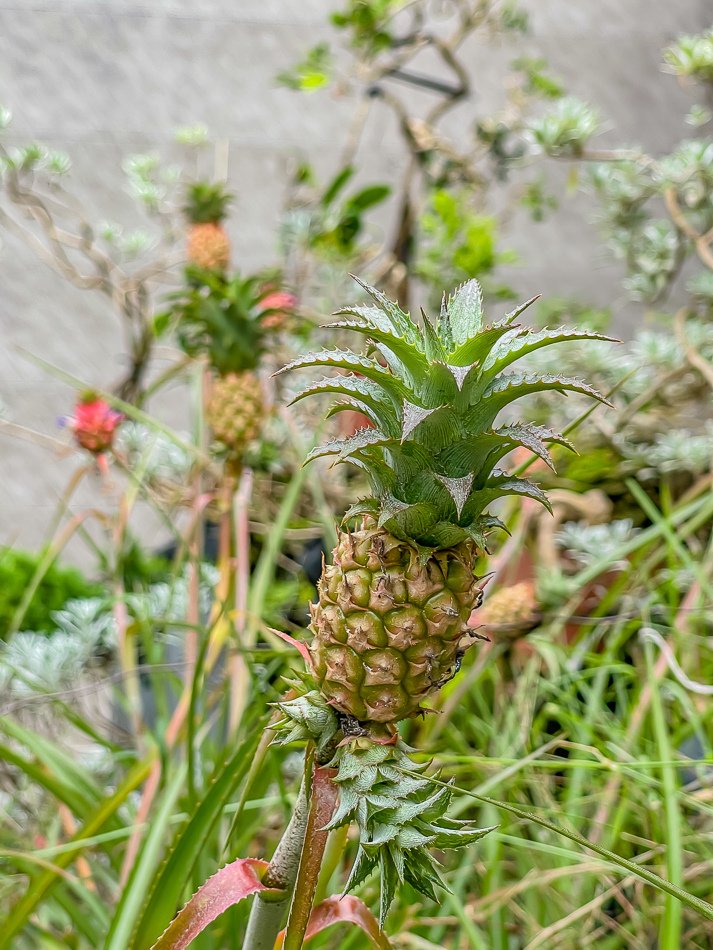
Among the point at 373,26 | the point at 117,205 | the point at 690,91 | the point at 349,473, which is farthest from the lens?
the point at 690,91

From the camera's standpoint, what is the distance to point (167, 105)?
1.77 metres

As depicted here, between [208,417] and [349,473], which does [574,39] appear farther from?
[208,417]

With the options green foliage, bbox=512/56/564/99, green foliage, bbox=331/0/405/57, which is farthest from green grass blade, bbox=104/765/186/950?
green foliage, bbox=512/56/564/99

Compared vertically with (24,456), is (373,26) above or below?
above

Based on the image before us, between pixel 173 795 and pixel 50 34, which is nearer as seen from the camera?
pixel 173 795

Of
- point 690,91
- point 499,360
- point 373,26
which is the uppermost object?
point 690,91

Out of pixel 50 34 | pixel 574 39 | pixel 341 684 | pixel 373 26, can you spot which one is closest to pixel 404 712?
pixel 341 684

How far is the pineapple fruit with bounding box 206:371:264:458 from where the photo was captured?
26.6 inches

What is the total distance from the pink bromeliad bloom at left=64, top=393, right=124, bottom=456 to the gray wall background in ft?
3.70

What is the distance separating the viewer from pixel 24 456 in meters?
1.82

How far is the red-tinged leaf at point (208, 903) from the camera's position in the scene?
29cm

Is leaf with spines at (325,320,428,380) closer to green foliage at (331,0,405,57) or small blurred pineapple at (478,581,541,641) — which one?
small blurred pineapple at (478,581,541,641)

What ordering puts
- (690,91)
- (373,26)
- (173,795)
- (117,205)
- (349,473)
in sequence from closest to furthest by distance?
(173,795) → (373,26) → (349,473) → (117,205) → (690,91)

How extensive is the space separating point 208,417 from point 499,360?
45 cm
